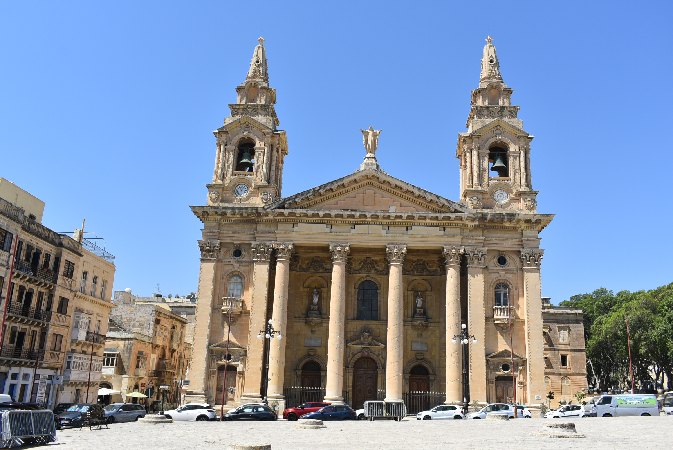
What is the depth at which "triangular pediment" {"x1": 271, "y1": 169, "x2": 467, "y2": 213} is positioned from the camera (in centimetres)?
4284

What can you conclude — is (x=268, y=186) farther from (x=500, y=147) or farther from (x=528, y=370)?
(x=528, y=370)

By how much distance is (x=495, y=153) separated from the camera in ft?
149

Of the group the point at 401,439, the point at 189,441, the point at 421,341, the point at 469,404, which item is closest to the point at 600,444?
the point at 401,439

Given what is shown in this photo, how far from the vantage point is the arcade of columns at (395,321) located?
3919 cm

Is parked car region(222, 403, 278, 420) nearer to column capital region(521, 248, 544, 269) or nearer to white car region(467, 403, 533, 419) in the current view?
white car region(467, 403, 533, 419)

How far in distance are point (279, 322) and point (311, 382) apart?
5790 mm

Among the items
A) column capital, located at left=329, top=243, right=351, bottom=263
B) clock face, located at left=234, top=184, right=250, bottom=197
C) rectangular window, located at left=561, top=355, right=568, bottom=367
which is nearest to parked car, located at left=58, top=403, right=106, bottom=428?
column capital, located at left=329, top=243, right=351, bottom=263

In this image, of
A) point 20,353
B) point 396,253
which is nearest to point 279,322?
point 396,253

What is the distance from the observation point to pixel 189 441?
2031 cm

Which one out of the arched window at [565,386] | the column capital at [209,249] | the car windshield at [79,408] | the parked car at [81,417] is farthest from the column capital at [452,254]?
the arched window at [565,386]

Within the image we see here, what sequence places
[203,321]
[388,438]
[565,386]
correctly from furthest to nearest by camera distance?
[565,386], [203,321], [388,438]

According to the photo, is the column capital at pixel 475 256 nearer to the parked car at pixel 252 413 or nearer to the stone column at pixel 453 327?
the stone column at pixel 453 327

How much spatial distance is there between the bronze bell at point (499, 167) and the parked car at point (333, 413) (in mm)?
20570

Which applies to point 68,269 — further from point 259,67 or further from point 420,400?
point 420,400
